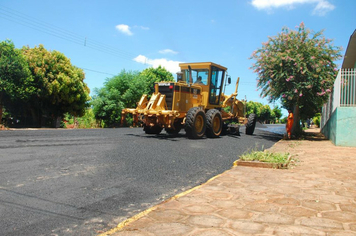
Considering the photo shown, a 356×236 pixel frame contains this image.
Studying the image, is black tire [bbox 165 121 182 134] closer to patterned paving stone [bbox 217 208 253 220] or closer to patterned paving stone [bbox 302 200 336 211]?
patterned paving stone [bbox 302 200 336 211]

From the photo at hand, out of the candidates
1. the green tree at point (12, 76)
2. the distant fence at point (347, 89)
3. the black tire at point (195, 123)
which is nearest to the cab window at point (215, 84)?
the black tire at point (195, 123)

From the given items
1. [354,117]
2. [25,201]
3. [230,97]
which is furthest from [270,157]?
[230,97]

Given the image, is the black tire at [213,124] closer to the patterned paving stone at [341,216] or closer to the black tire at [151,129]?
the black tire at [151,129]

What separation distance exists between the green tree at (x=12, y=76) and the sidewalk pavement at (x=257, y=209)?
17959 millimetres

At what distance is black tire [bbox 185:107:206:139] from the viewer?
11.9 m

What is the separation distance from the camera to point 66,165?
222 inches

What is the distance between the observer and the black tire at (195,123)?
1190 centimetres

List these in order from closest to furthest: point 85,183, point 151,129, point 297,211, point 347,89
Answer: point 297,211
point 85,183
point 347,89
point 151,129

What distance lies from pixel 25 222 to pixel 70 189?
1.16m

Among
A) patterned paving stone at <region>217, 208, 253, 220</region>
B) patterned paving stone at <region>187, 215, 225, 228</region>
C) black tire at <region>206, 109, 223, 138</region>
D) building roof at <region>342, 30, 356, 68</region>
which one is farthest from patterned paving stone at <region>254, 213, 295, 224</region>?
building roof at <region>342, 30, 356, 68</region>

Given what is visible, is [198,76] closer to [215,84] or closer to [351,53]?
[215,84]

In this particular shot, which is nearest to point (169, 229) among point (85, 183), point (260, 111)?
point (85, 183)

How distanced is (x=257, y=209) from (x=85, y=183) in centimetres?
255

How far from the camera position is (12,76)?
19.3 m
